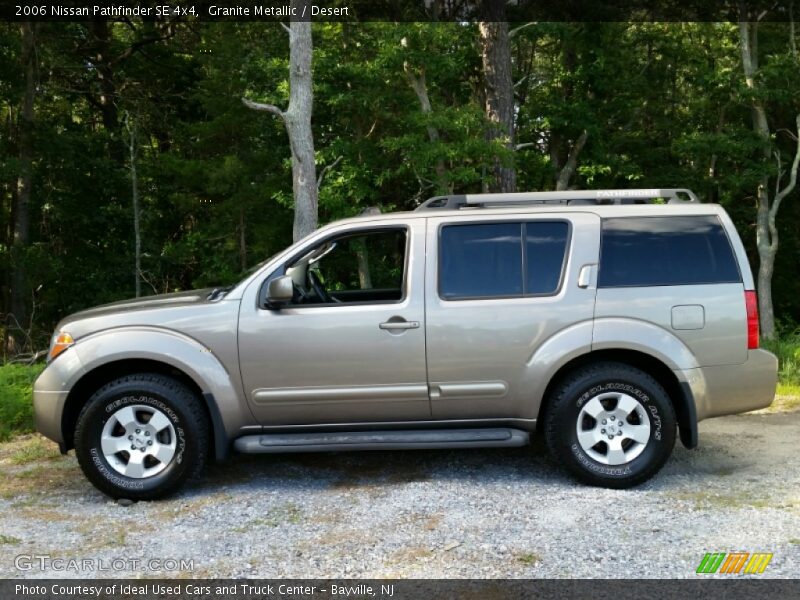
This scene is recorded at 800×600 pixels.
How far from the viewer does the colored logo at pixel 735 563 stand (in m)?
3.75

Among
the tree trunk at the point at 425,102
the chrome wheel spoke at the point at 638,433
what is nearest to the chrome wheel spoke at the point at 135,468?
the chrome wheel spoke at the point at 638,433

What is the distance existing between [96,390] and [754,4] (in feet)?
71.9

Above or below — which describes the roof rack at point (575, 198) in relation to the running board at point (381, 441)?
above

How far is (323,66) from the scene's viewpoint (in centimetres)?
1488

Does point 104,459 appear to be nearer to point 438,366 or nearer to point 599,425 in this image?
point 438,366

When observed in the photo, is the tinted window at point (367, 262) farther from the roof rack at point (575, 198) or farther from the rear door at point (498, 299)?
the roof rack at point (575, 198)

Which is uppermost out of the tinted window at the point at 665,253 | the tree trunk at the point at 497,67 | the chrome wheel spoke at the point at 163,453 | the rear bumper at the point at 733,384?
the tree trunk at the point at 497,67

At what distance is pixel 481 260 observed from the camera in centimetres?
519

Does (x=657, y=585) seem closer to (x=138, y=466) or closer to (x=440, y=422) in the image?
(x=440, y=422)

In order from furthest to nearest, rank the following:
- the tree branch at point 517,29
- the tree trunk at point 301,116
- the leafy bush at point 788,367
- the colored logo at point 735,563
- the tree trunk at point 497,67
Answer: the tree branch at point 517,29
the tree trunk at point 497,67
the tree trunk at point 301,116
the leafy bush at point 788,367
the colored logo at point 735,563

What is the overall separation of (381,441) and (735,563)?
2.22m

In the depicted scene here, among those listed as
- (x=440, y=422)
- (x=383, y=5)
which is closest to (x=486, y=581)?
(x=440, y=422)

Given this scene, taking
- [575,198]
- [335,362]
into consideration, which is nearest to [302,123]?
[575,198]

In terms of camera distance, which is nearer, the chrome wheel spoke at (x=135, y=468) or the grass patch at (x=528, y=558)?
the grass patch at (x=528, y=558)
